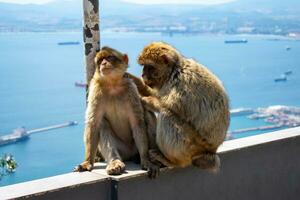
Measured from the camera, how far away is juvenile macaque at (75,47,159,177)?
3172 millimetres

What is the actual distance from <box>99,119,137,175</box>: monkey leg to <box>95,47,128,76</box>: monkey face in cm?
33

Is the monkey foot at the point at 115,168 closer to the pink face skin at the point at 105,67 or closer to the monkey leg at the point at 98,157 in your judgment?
the monkey leg at the point at 98,157

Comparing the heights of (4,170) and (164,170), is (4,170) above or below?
below

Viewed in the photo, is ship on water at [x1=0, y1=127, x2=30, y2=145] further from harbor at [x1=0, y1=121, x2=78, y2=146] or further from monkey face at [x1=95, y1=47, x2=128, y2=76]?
monkey face at [x1=95, y1=47, x2=128, y2=76]

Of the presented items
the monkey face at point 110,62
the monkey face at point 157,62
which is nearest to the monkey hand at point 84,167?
the monkey face at point 110,62

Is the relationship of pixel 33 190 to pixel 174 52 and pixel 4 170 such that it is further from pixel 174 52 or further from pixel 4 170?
pixel 4 170

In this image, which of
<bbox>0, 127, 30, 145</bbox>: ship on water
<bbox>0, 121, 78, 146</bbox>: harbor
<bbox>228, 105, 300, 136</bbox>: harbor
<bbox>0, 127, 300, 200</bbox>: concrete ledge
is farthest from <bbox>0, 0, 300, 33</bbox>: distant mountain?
<bbox>0, 127, 300, 200</bbox>: concrete ledge

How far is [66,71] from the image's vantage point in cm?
6862

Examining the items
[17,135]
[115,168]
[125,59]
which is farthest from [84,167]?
[17,135]

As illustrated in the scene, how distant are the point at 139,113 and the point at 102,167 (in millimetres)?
392

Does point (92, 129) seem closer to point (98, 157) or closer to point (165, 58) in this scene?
point (98, 157)

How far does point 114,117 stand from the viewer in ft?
11.0

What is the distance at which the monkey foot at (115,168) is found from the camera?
9.71 feet

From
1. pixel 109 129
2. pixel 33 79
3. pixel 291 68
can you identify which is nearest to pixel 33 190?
pixel 109 129
